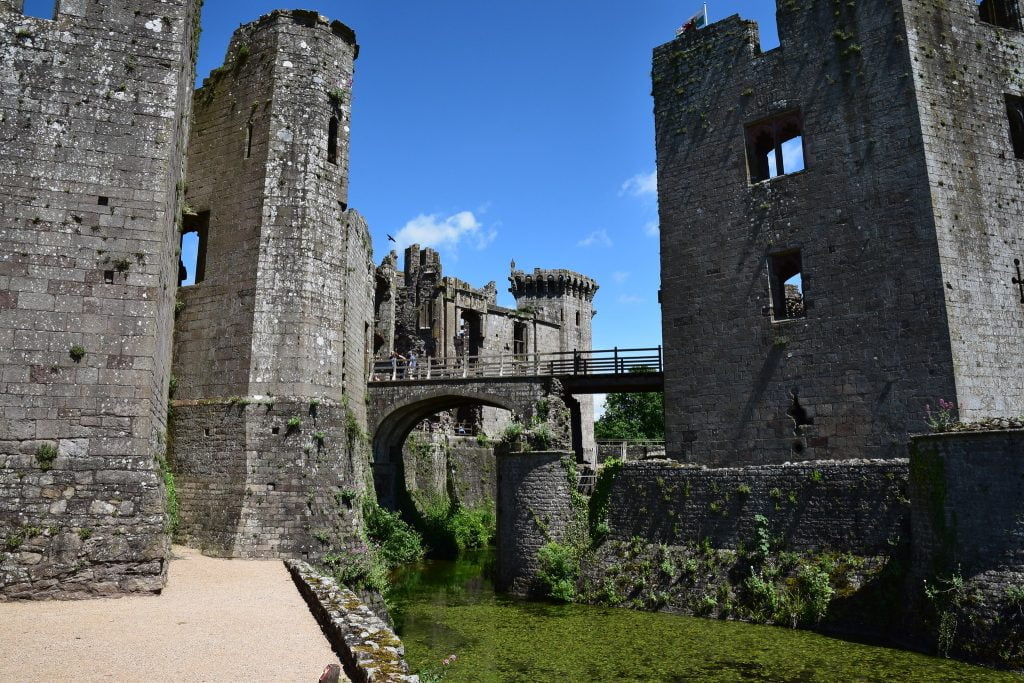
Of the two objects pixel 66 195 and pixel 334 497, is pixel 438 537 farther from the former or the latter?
pixel 66 195

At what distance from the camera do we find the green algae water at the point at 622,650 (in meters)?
8.77

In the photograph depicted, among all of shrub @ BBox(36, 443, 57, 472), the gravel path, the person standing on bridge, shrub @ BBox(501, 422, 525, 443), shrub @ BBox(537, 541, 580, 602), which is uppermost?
the person standing on bridge

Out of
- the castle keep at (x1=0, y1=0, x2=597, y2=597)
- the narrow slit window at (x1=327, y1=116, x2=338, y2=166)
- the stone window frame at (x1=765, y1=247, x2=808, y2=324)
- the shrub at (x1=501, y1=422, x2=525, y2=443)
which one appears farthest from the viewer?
the shrub at (x1=501, y1=422, x2=525, y2=443)

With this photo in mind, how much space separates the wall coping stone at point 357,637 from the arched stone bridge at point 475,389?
36.9ft

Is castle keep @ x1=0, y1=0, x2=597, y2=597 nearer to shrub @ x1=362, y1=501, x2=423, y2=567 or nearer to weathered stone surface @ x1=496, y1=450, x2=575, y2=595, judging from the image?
shrub @ x1=362, y1=501, x2=423, y2=567

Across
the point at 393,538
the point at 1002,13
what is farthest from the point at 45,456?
the point at 1002,13

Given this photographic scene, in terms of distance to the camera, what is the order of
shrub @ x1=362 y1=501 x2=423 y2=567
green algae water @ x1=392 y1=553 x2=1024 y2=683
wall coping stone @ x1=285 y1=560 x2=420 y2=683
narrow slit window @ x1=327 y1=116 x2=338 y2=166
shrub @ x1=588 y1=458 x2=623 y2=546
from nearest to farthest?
wall coping stone @ x1=285 y1=560 x2=420 y2=683 < green algae water @ x1=392 y1=553 x2=1024 y2=683 < narrow slit window @ x1=327 y1=116 x2=338 y2=166 < shrub @ x1=588 y1=458 x2=623 y2=546 < shrub @ x1=362 y1=501 x2=423 y2=567

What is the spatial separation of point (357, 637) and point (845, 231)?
37.3 feet

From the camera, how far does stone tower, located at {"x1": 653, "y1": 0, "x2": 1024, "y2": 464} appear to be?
41.2ft

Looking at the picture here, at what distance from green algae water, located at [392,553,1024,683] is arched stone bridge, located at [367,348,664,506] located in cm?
683

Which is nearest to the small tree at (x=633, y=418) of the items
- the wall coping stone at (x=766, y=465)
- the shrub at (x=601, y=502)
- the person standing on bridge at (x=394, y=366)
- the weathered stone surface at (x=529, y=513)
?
the person standing on bridge at (x=394, y=366)

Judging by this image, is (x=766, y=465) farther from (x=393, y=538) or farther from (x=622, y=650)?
(x=393, y=538)

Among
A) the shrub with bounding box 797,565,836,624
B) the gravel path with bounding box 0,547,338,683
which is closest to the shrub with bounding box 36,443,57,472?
the gravel path with bounding box 0,547,338,683

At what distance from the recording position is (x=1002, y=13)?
14.8 metres
